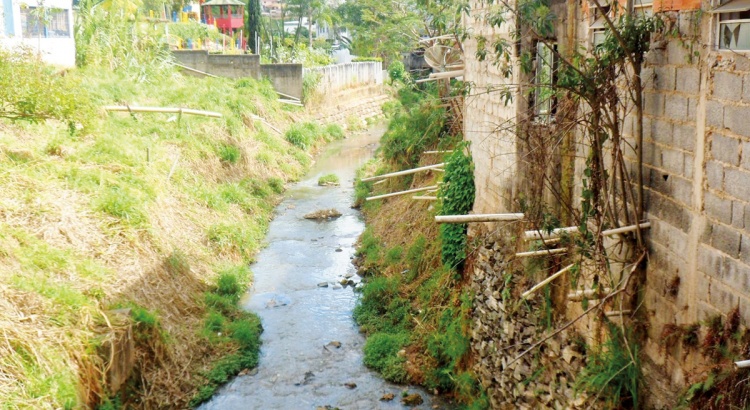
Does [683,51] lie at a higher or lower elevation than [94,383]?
higher

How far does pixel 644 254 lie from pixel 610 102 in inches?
43.2

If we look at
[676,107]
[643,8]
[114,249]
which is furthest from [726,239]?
[114,249]

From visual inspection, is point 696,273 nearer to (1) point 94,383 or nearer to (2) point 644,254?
(2) point 644,254

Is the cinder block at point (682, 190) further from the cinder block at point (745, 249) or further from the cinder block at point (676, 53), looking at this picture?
the cinder block at point (676, 53)

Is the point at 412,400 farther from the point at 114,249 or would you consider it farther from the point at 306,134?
the point at 306,134

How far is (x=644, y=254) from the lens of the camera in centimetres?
538

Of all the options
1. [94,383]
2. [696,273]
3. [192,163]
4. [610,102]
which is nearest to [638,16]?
[610,102]

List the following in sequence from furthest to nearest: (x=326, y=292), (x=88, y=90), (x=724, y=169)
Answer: (x=88, y=90), (x=326, y=292), (x=724, y=169)

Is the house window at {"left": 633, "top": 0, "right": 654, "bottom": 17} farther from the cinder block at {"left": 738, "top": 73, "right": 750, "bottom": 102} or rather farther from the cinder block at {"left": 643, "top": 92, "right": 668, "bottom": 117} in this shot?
the cinder block at {"left": 738, "top": 73, "right": 750, "bottom": 102}

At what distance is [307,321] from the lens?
38.5 feet

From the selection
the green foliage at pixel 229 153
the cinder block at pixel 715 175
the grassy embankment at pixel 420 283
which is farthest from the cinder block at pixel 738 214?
the green foliage at pixel 229 153

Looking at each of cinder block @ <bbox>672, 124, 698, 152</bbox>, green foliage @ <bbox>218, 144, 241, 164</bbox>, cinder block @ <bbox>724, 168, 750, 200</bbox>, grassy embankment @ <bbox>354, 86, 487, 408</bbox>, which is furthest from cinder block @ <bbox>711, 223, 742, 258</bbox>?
green foliage @ <bbox>218, 144, 241, 164</bbox>

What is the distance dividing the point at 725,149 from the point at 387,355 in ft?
21.1

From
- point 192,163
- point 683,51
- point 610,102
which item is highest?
point 683,51
